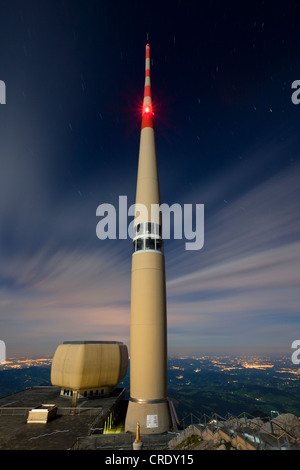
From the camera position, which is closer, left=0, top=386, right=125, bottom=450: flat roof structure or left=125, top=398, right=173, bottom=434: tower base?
left=0, top=386, right=125, bottom=450: flat roof structure

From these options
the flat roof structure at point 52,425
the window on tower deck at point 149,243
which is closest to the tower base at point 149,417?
the flat roof structure at point 52,425

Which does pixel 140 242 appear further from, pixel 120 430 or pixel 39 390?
pixel 39 390

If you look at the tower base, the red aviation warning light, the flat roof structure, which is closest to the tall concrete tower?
the tower base

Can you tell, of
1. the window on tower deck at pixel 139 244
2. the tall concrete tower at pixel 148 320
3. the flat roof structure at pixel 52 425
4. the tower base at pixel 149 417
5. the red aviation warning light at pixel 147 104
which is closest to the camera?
the flat roof structure at pixel 52 425

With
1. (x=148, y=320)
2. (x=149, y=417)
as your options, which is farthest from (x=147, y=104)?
(x=149, y=417)

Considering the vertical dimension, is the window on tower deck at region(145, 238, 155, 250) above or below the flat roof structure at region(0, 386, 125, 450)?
above

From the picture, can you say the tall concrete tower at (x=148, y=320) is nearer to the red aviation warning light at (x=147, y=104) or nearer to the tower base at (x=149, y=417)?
the tower base at (x=149, y=417)

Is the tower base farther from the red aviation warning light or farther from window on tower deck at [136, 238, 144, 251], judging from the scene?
the red aviation warning light

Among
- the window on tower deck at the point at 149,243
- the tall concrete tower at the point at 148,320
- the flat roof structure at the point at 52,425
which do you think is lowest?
the flat roof structure at the point at 52,425
